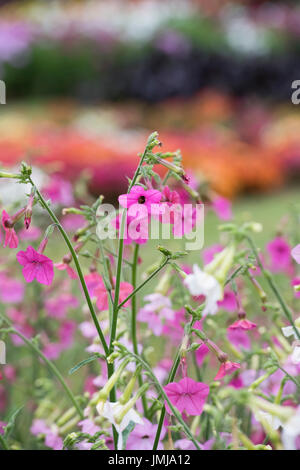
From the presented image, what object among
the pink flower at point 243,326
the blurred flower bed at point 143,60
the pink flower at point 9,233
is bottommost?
the pink flower at point 243,326

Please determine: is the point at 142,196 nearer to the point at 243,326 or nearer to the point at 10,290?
the point at 243,326

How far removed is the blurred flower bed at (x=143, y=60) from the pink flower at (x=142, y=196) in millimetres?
6380

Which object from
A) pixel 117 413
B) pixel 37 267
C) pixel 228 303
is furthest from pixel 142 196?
pixel 228 303

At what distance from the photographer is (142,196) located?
85cm

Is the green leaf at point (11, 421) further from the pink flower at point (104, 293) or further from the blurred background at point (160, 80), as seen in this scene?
the blurred background at point (160, 80)

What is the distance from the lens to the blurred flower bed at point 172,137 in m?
4.24

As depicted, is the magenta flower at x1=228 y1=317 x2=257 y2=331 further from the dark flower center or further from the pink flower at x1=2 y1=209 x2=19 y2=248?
the pink flower at x1=2 y1=209 x2=19 y2=248

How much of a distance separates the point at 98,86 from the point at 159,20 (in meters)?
1.57

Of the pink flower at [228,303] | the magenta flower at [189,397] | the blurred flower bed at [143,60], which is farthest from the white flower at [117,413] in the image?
the blurred flower bed at [143,60]

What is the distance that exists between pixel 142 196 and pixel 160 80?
6.49 m

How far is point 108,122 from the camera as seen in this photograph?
6398 mm

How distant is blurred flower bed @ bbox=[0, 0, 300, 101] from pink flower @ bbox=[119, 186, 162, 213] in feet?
20.9

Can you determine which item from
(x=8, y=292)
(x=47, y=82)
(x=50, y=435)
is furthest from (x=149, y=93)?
(x=50, y=435)

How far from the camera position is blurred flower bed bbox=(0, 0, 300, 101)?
7.22m
